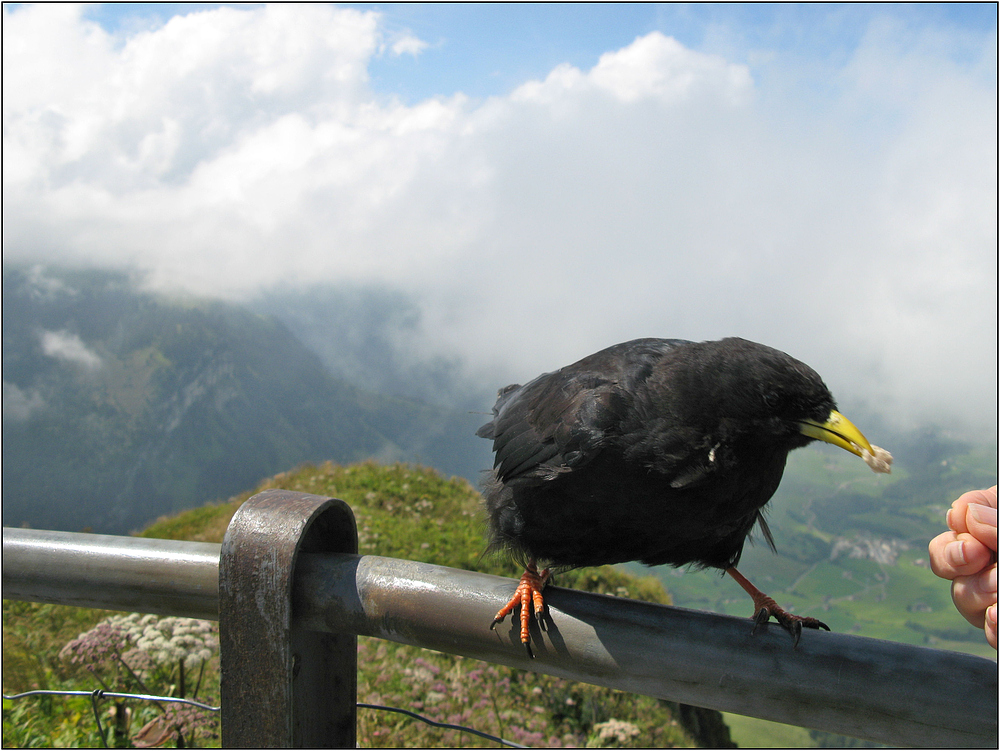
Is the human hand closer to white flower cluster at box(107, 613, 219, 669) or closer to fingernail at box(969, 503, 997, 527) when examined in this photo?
fingernail at box(969, 503, 997, 527)

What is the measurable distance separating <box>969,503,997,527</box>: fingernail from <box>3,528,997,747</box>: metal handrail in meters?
0.30

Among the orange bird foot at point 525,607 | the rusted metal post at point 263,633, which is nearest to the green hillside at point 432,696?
the orange bird foot at point 525,607

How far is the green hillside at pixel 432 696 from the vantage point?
12.9 ft

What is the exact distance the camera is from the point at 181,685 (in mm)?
3975

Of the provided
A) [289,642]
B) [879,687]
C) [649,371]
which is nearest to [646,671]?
[879,687]

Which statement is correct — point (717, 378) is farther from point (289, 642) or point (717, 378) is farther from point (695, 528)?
point (289, 642)

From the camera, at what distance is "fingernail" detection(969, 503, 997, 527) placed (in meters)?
1.47

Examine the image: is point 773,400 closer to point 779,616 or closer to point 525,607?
point 779,616

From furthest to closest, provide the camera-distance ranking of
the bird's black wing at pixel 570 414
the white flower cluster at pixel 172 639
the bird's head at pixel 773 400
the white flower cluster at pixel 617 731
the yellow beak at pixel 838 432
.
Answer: the white flower cluster at pixel 617 731 < the white flower cluster at pixel 172 639 < the bird's black wing at pixel 570 414 < the bird's head at pixel 773 400 < the yellow beak at pixel 838 432

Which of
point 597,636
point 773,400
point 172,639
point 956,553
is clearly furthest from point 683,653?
point 172,639

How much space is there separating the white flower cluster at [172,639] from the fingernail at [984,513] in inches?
149

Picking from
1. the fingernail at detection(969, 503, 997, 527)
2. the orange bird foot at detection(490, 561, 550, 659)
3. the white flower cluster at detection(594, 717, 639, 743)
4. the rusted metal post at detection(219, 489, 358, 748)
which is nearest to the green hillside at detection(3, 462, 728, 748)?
the white flower cluster at detection(594, 717, 639, 743)

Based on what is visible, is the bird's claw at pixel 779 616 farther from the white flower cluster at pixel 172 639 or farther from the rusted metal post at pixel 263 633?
the white flower cluster at pixel 172 639

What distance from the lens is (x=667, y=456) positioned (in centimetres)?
209
